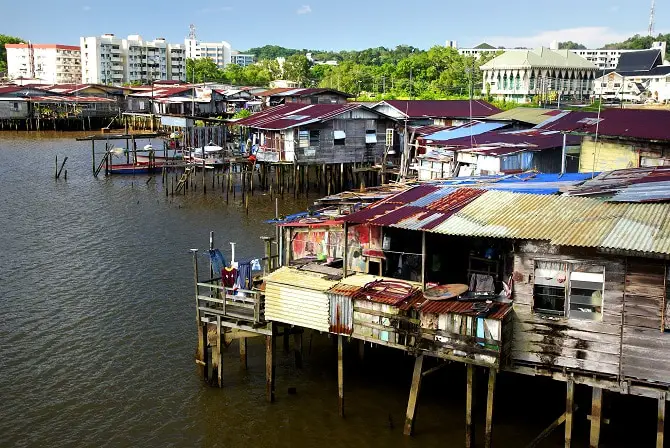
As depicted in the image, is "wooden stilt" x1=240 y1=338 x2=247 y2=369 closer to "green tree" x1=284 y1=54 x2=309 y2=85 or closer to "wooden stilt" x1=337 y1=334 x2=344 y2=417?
"wooden stilt" x1=337 y1=334 x2=344 y2=417

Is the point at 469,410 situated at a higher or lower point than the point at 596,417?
lower

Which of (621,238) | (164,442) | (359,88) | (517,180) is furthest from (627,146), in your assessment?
(359,88)

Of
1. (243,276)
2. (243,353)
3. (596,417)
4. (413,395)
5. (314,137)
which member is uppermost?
(314,137)

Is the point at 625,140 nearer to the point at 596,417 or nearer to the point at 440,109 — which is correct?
the point at 596,417

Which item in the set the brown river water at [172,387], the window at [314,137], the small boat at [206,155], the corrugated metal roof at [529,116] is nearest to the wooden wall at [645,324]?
the brown river water at [172,387]

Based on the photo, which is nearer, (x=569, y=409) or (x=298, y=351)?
(x=569, y=409)

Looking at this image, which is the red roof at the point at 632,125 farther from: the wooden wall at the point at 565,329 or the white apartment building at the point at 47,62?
the white apartment building at the point at 47,62

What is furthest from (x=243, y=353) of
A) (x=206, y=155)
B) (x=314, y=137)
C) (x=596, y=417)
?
(x=206, y=155)
